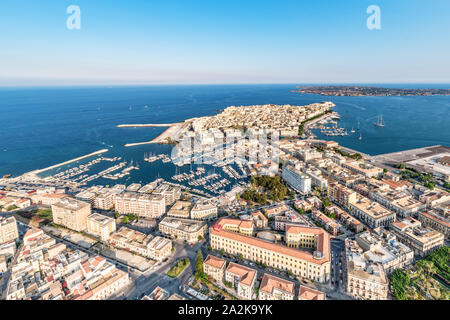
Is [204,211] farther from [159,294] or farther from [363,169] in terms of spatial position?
[363,169]

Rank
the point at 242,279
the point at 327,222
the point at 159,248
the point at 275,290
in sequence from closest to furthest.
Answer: the point at 275,290, the point at 242,279, the point at 159,248, the point at 327,222

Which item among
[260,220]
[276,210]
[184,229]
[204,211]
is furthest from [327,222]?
[184,229]

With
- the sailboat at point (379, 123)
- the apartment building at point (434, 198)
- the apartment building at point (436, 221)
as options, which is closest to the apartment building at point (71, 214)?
the apartment building at point (436, 221)

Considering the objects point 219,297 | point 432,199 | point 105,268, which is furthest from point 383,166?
point 105,268

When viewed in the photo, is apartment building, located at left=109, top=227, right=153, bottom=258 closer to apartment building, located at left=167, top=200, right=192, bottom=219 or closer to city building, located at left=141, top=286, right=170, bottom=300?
apartment building, located at left=167, top=200, right=192, bottom=219

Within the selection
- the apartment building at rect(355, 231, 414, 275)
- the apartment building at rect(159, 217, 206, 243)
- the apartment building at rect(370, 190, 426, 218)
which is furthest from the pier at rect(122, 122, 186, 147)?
the apartment building at rect(355, 231, 414, 275)

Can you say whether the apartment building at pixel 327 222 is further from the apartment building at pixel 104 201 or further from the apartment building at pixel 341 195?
the apartment building at pixel 104 201
